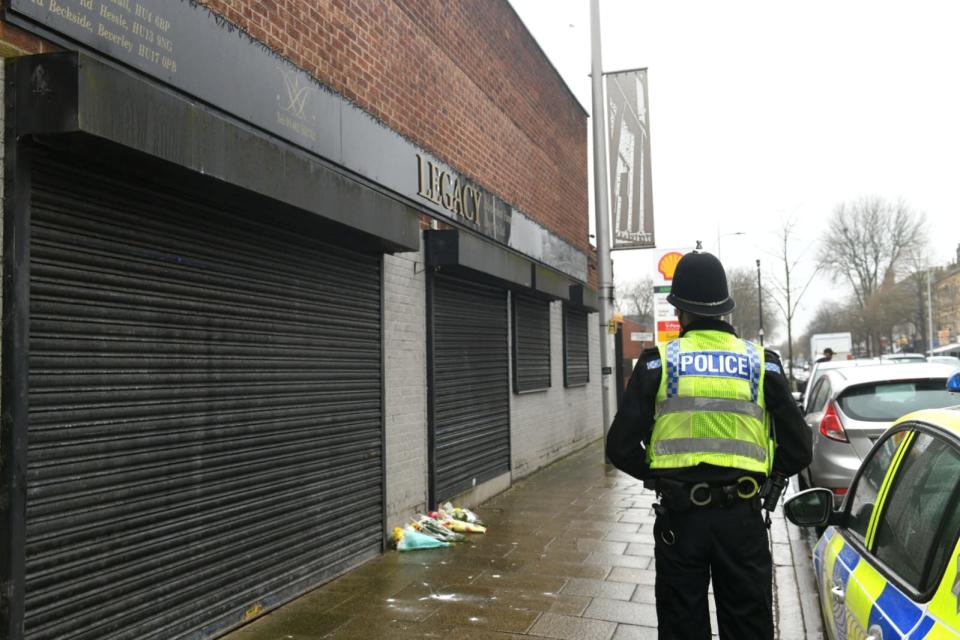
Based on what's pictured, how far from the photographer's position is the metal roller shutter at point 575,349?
13.9 meters

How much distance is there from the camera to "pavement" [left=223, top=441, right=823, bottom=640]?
4.98m

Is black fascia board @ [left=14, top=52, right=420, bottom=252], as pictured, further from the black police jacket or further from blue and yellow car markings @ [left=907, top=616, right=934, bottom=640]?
blue and yellow car markings @ [left=907, top=616, right=934, bottom=640]

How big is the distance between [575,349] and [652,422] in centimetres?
1151

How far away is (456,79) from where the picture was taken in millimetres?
9297

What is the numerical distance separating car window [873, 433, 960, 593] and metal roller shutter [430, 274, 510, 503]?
220 inches

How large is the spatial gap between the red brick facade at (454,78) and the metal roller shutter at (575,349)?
59.0 inches

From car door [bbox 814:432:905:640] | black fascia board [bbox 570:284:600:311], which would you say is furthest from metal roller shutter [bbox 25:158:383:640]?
black fascia board [bbox 570:284:600:311]

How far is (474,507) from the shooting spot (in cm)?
905

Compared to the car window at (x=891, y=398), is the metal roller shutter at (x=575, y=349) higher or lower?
higher

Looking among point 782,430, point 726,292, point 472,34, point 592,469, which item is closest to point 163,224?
point 726,292

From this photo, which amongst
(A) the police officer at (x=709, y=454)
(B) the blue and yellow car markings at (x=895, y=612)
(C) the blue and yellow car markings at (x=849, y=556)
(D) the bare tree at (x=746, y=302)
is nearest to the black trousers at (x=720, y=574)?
(A) the police officer at (x=709, y=454)

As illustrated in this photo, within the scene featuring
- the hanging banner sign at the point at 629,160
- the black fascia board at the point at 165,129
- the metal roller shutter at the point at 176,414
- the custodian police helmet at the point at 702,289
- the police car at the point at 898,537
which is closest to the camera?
the police car at the point at 898,537

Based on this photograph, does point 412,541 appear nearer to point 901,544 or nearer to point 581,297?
point 901,544

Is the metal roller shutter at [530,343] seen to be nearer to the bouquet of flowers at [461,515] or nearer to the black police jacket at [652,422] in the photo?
the bouquet of flowers at [461,515]
